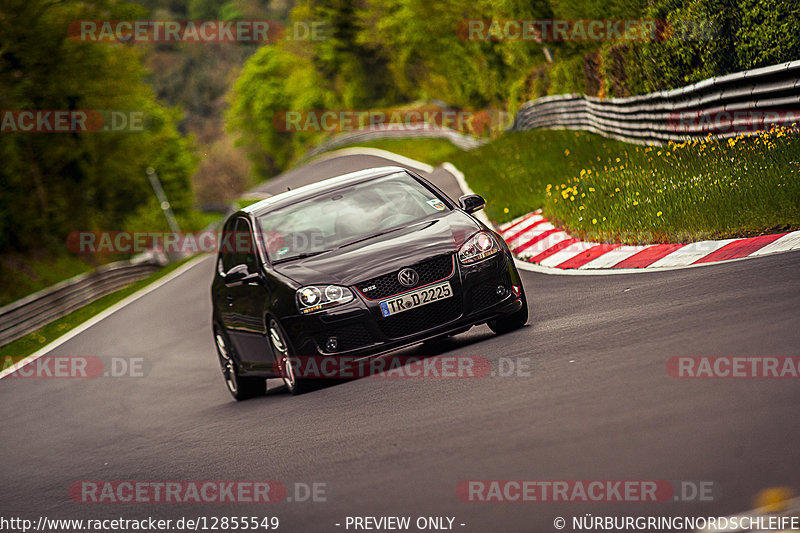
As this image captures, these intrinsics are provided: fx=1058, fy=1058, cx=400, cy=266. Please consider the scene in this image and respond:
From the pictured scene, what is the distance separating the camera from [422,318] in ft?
27.2

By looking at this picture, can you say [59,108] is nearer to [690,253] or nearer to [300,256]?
[300,256]

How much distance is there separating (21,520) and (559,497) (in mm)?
3990

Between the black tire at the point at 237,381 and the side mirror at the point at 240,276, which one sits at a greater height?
the side mirror at the point at 240,276

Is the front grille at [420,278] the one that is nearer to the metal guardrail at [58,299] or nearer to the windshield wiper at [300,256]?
the windshield wiper at [300,256]

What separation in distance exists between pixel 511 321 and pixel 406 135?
2179 inches

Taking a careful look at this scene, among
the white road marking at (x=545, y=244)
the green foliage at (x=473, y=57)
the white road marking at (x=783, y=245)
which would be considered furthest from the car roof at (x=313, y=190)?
the green foliage at (x=473, y=57)

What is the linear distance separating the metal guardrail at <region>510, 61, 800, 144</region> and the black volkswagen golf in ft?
16.6

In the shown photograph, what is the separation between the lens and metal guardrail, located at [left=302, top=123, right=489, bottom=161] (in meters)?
48.4

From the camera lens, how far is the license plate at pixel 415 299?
823 cm

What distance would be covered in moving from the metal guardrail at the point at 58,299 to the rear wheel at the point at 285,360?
14.7m

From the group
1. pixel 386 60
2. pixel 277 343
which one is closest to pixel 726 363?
pixel 277 343

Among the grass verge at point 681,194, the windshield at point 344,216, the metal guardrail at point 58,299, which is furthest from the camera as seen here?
the metal guardrail at point 58,299

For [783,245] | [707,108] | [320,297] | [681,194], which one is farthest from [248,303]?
[707,108]

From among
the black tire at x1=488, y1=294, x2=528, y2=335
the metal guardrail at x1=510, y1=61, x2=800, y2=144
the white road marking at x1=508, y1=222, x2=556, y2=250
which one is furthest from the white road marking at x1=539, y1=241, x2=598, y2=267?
the black tire at x1=488, y1=294, x2=528, y2=335
